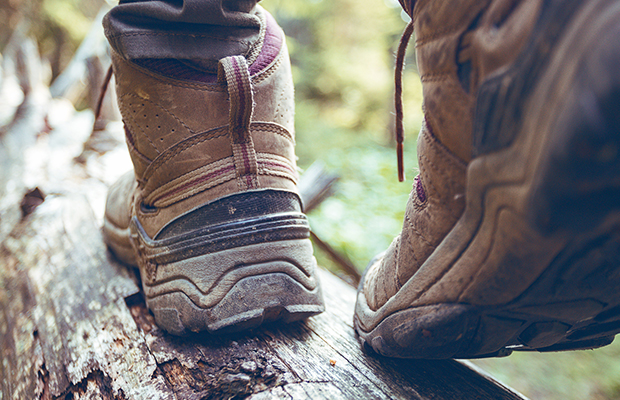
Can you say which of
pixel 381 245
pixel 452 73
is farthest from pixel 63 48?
pixel 452 73

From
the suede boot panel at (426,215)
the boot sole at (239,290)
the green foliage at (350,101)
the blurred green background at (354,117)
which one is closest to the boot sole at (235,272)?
the boot sole at (239,290)

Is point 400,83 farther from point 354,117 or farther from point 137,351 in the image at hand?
point 354,117

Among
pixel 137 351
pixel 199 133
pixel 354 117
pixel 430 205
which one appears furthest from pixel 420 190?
pixel 354 117

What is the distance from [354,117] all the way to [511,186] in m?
11.6

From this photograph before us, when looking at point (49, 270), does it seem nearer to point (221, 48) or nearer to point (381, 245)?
point (221, 48)

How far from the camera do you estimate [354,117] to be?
1180cm

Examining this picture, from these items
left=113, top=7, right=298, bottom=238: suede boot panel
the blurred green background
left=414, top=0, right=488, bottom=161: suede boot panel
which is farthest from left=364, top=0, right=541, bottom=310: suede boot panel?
the blurred green background

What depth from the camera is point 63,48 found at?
988 centimetres

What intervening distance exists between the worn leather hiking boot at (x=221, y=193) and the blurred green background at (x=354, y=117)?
280 centimetres

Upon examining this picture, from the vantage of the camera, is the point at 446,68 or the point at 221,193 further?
the point at 221,193

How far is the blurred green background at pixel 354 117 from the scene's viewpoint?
348 centimetres

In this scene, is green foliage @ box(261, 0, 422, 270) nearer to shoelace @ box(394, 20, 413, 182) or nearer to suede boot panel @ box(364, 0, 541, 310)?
shoelace @ box(394, 20, 413, 182)

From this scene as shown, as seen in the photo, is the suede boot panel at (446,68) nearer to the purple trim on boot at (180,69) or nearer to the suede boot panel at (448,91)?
the suede boot panel at (448,91)

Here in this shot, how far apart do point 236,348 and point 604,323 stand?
771 millimetres
